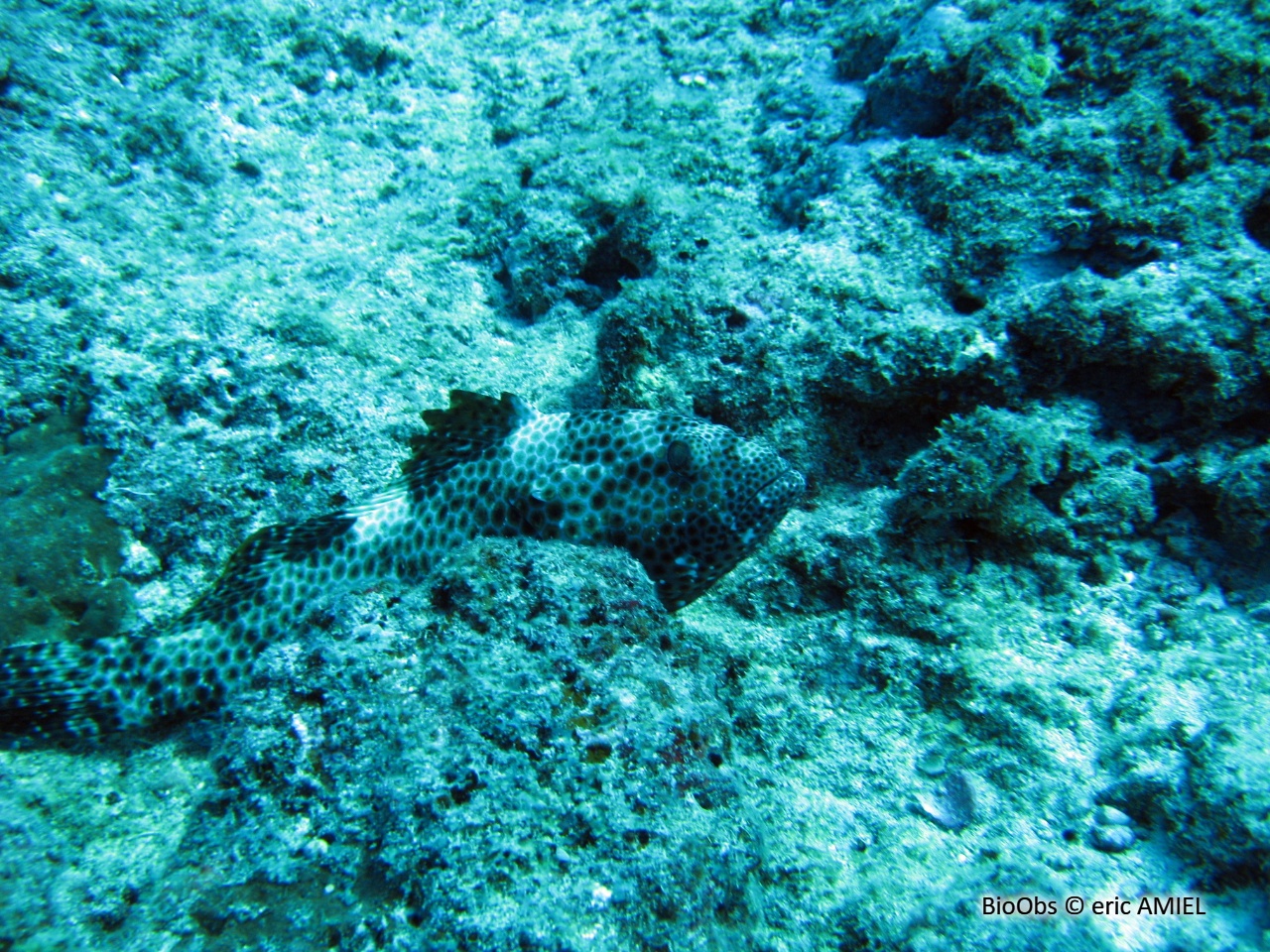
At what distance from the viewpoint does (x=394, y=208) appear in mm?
4902

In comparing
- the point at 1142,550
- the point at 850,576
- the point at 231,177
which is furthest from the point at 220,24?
the point at 1142,550

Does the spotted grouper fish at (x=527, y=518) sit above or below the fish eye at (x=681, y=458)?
below

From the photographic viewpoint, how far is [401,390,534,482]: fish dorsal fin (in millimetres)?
3160

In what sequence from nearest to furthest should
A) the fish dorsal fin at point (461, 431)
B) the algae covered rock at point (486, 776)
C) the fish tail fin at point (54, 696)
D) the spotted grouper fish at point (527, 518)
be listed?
the algae covered rock at point (486, 776) < the fish tail fin at point (54, 696) < the spotted grouper fish at point (527, 518) < the fish dorsal fin at point (461, 431)

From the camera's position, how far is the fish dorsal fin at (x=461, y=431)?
3.16 metres

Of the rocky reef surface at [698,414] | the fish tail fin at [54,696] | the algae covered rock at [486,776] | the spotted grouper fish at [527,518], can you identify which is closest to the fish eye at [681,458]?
the spotted grouper fish at [527,518]

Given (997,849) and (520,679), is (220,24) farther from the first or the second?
(997,849)

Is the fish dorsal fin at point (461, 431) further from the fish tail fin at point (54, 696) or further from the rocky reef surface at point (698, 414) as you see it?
the fish tail fin at point (54, 696)

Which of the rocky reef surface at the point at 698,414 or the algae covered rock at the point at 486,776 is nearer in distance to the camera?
the algae covered rock at the point at 486,776

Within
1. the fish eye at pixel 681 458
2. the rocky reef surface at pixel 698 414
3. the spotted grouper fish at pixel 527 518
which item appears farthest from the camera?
the fish eye at pixel 681 458

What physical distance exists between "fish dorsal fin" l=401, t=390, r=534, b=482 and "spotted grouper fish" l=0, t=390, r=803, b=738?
0.01 meters

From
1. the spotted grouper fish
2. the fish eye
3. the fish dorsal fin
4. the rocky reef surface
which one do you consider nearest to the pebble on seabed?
the rocky reef surface

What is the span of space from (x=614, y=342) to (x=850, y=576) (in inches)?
77.9

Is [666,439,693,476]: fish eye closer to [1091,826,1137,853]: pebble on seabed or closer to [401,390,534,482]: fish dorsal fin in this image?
[401,390,534,482]: fish dorsal fin
